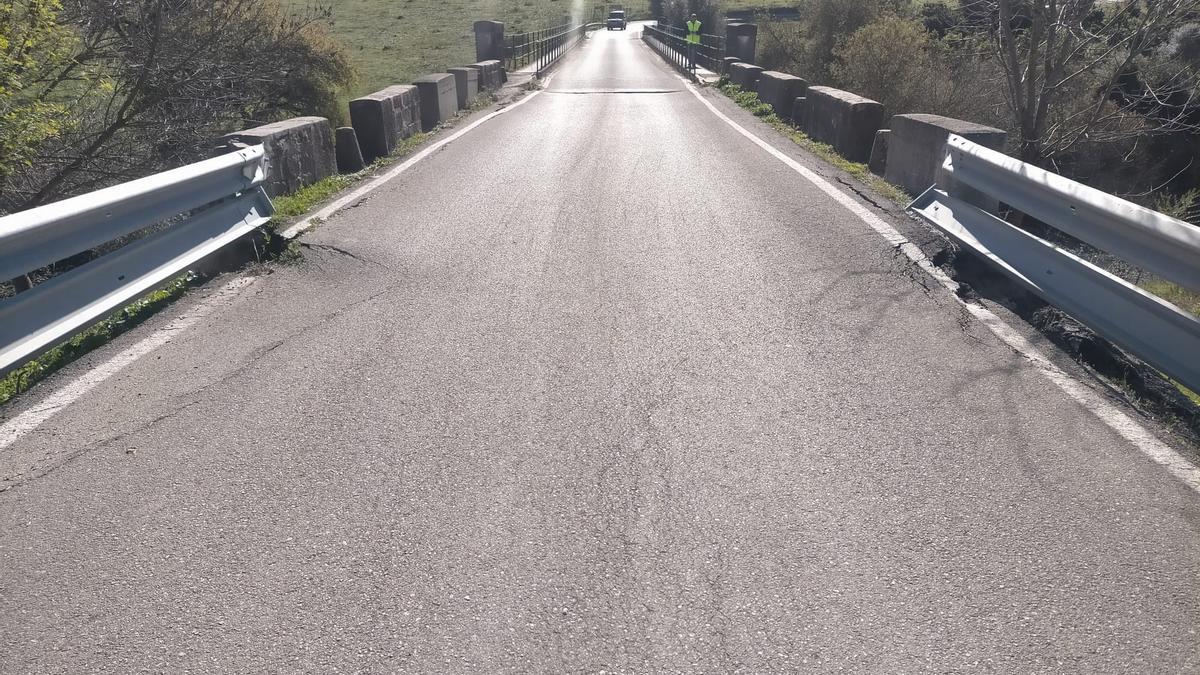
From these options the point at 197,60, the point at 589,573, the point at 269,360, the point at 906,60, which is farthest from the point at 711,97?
the point at 589,573

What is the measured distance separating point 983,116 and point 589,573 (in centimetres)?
1772

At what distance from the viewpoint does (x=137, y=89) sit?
11.3m

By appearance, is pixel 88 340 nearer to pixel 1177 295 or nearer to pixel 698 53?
pixel 1177 295

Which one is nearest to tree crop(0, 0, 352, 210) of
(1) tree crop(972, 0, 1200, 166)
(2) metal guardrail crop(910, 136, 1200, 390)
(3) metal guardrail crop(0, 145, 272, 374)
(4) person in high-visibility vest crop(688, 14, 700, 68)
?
(3) metal guardrail crop(0, 145, 272, 374)

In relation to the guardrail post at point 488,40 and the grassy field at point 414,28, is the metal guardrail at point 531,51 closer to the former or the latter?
the guardrail post at point 488,40

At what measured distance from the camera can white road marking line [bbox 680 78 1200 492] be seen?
Result: 3.48 meters

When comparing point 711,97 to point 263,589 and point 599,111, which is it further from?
point 263,589

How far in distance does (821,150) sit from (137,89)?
910 centimetres

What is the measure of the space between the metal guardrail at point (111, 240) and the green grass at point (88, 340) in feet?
0.85

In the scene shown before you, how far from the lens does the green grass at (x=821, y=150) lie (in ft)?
28.0

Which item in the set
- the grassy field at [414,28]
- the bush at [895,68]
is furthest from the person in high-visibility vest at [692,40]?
the grassy field at [414,28]

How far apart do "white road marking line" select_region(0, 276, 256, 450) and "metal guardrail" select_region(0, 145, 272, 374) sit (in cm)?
24

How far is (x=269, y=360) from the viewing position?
460 centimetres

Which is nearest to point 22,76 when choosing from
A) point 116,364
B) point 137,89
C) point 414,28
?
point 137,89
